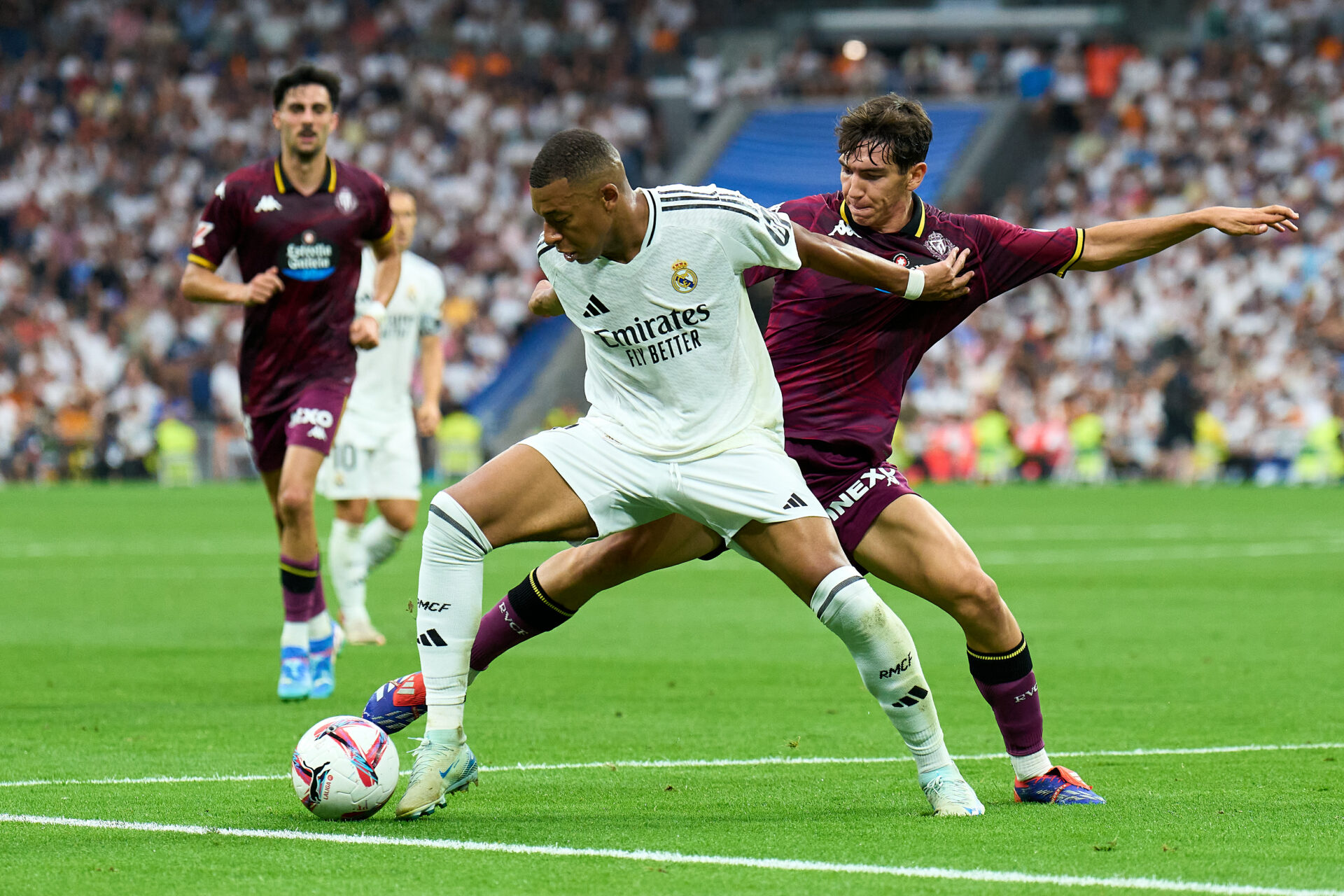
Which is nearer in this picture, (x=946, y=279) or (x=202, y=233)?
(x=946, y=279)

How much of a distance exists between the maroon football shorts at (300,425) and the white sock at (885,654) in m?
3.88

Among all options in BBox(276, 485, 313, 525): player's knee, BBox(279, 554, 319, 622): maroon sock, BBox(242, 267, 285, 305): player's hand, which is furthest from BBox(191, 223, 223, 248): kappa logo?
BBox(279, 554, 319, 622): maroon sock

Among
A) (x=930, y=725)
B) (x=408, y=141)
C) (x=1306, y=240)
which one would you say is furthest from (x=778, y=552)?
(x=408, y=141)

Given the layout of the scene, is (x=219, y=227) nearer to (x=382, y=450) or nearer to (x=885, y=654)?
(x=382, y=450)

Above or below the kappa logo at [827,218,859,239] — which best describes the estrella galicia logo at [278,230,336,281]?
below

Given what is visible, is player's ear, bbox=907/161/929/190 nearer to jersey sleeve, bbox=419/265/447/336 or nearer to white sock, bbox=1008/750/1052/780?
white sock, bbox=1008/750/1052/780

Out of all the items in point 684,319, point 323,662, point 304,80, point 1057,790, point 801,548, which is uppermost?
point 304,80

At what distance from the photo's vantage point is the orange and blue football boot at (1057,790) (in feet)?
19.9

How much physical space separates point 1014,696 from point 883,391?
1.12 m

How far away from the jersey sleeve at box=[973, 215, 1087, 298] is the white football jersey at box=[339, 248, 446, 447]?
5.83 m

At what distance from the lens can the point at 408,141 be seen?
37719mm

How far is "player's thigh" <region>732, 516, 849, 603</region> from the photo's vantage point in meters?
5.79

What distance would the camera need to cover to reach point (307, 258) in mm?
9352

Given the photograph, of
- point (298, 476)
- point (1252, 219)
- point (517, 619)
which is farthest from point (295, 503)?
point (1252, 219)
